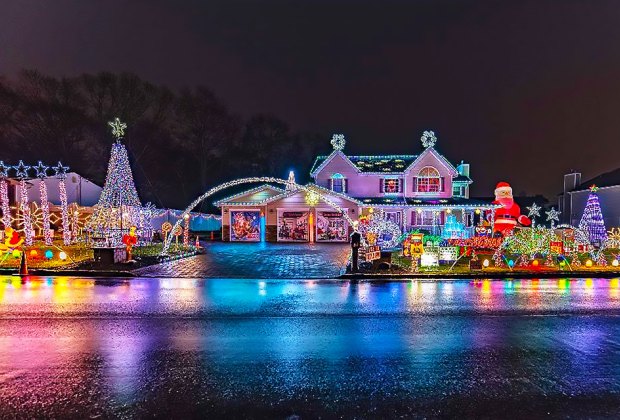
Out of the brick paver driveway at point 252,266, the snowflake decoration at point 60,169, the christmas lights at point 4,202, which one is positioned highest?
the snowflake decoration at point 60,169

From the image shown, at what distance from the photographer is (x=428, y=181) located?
34.1 m

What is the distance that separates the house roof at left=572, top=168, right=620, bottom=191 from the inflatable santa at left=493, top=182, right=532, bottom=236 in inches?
864

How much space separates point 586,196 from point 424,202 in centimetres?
2086

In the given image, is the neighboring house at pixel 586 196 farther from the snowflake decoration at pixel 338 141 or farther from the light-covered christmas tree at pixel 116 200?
the light-covered christmas tree at pixel 116 200

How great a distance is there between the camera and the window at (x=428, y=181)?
33969 millimetres

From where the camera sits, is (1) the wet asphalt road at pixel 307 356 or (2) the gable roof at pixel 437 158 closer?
(1) the wet asphalt road at pixel 307 356

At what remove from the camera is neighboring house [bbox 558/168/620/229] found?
122 ft

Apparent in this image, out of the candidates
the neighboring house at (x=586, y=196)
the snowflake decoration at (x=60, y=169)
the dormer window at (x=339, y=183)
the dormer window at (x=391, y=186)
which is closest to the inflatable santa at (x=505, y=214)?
the dormer window at (x=391, y=186)

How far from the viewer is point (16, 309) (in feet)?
30.2

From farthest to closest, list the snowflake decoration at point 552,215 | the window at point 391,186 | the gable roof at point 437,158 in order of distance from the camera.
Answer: the window at point 391,186 → the gable roof at point 437,158 → the snowflake decoration at point 552,215

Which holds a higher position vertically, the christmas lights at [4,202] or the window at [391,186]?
the window at [391,186]

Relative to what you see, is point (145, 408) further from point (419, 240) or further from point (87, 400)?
point (419, 240)

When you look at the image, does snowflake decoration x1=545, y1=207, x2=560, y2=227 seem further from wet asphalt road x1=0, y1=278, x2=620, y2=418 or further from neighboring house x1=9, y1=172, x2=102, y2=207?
neighboring house x1=9, y1=172, x2=102, y2=207

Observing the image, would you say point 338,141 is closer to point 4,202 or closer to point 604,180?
point 4,202
